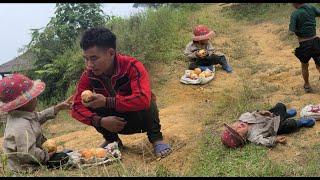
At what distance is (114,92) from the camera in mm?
4191

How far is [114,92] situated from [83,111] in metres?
0.32

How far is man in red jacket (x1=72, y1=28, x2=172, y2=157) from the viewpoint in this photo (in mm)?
4016

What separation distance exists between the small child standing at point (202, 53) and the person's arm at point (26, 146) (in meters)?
4.27

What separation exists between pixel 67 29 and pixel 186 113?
5472 millimetres

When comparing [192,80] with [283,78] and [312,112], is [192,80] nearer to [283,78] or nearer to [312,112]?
[283,78]

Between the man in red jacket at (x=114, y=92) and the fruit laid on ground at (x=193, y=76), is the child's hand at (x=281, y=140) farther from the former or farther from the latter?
the fruit laid on ground at (x=193, y=76)

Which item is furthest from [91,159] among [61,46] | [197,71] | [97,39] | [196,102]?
[61,46]

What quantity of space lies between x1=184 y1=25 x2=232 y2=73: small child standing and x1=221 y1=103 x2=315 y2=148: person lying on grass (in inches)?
130

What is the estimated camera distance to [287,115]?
180 inches

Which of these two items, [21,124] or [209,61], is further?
[209,61]

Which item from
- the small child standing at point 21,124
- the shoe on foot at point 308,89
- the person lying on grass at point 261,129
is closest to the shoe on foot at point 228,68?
the shoe on foot at point 308,89

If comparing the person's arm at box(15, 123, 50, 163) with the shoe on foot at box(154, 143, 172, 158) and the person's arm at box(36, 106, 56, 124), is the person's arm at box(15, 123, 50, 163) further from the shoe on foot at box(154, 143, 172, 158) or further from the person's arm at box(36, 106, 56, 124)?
the shoe on foot at box(154, 143, 172, 158)

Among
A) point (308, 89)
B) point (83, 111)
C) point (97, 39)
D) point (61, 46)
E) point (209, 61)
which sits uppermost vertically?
point (97, 39)

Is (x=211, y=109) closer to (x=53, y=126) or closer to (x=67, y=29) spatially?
(x=53, y=126)
